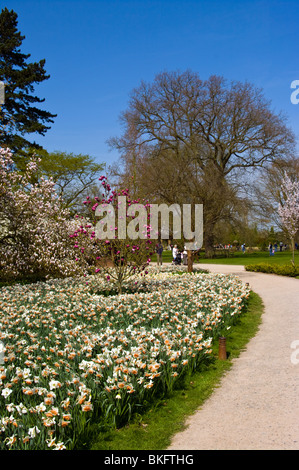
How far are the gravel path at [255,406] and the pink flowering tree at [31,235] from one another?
27.5 ft

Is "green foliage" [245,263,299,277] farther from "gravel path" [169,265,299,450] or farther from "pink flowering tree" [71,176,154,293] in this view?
"gravel path" [169,265,299,450]

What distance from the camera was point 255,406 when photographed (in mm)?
4160

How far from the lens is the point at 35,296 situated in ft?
29.4

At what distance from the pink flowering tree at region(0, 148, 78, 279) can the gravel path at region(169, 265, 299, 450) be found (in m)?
8.39

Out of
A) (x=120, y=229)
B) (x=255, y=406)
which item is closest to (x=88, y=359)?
(x=255, y=406)

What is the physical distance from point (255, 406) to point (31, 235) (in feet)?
34.5

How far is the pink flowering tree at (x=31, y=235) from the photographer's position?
12.3 metres

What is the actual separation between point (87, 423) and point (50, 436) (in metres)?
0.49

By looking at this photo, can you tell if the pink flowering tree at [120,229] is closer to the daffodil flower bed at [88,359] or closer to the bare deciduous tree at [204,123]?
the daffodil flower bed at [88,359]

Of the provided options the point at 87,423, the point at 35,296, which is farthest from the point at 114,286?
the point at 87,423

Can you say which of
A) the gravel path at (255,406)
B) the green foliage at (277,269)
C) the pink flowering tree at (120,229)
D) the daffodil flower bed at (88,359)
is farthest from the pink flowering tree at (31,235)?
the green foliage at (277,269)

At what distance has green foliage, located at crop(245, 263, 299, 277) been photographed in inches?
682

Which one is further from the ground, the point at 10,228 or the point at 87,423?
the point at 10,228
